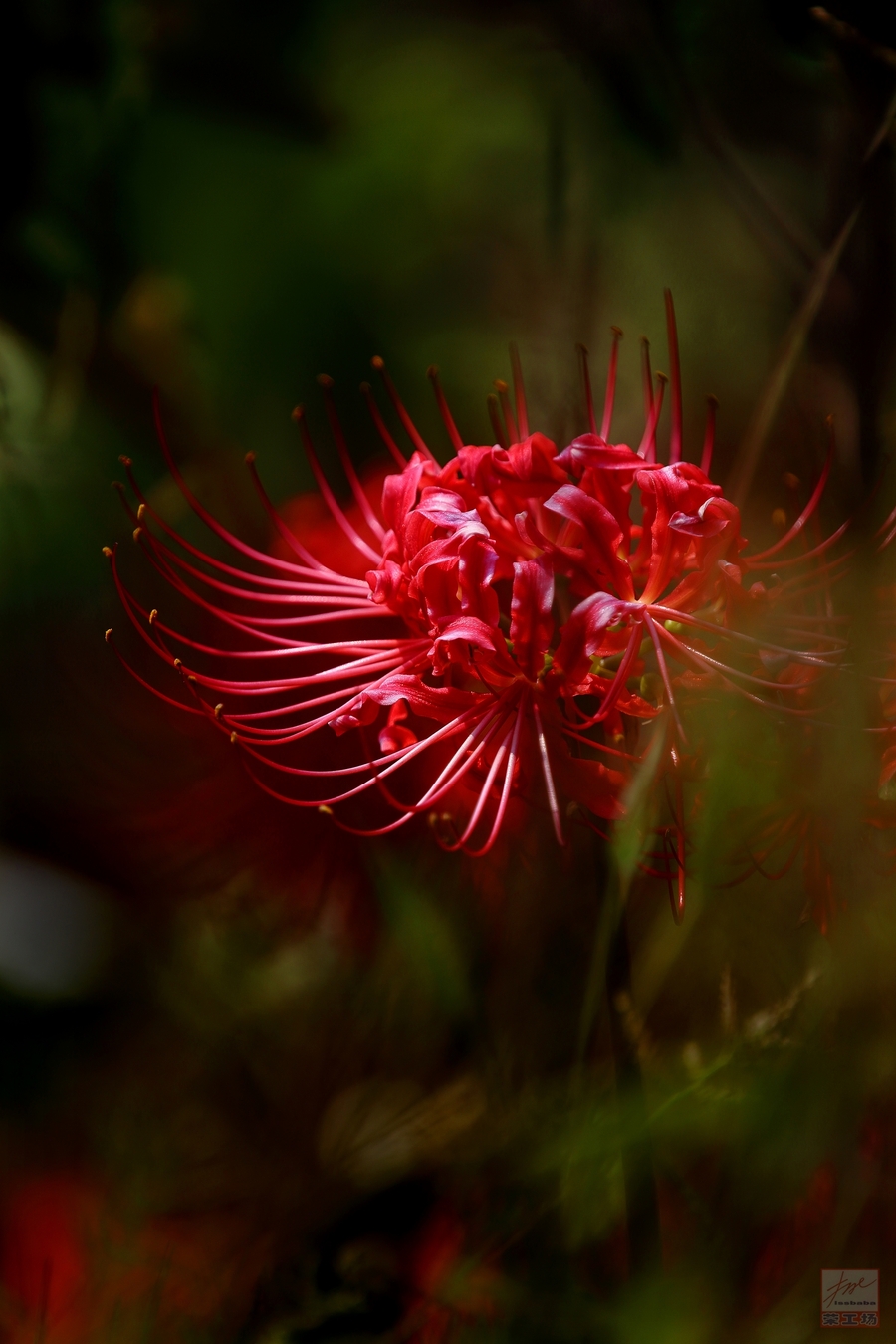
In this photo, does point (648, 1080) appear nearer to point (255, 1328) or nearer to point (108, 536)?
point (255, 1328)

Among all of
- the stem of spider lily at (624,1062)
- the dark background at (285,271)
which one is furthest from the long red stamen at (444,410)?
the stem of spider lily at (624,1062)

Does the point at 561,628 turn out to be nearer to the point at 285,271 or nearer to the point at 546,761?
the point at 546,761

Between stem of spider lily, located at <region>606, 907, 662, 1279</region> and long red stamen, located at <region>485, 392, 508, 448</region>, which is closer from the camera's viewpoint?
stem of spider lily, located at <region>606, 907, 662, 1279</region>

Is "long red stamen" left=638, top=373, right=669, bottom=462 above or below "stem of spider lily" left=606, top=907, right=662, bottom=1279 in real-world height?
above

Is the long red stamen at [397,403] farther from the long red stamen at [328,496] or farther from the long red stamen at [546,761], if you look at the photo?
the long red stamen at [546,761]

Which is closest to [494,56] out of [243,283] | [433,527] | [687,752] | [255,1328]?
[243,283]
